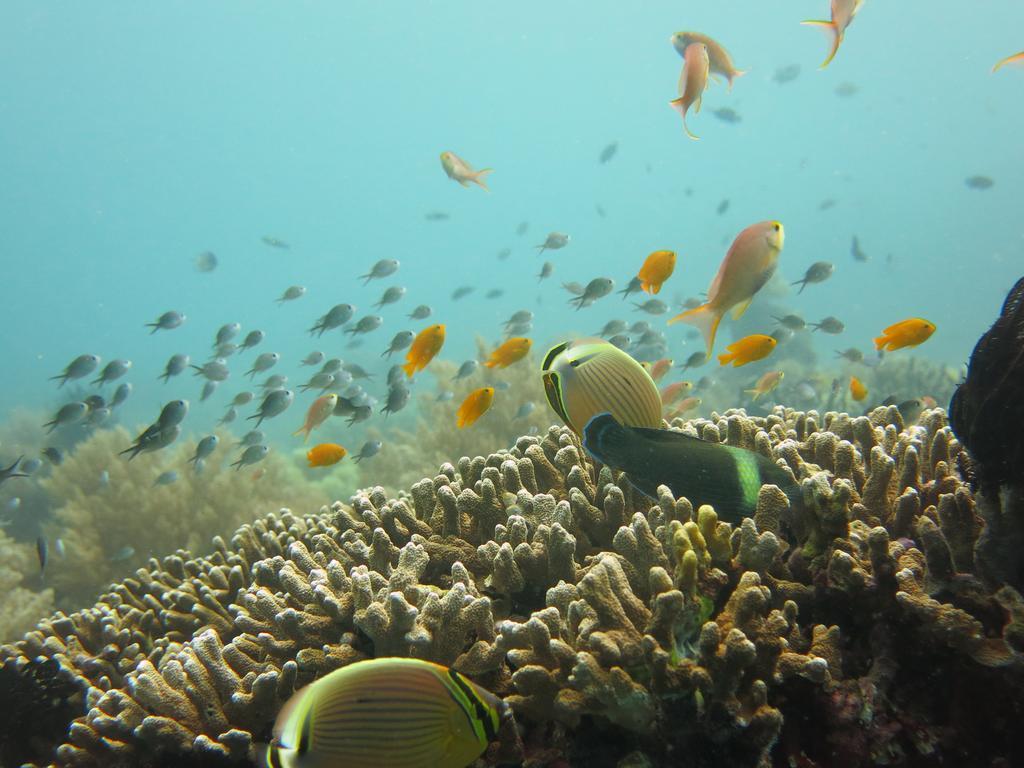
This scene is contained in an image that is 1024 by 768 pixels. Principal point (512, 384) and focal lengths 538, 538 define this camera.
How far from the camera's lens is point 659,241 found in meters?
154

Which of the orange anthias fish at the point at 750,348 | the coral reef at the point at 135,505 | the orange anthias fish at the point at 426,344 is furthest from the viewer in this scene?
the coral reef at the point at 135,505

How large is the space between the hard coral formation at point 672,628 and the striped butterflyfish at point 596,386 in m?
0.40

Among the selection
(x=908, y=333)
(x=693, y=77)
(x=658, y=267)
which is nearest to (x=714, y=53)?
(x=693, y=77)

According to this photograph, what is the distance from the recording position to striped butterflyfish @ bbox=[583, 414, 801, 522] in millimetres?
2168

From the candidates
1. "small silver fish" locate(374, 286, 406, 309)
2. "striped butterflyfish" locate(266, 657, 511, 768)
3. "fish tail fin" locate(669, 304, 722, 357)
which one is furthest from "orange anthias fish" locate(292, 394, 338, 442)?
"striped butterflyfish" locate(266, 657, 511, 768)

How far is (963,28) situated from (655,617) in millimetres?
203260

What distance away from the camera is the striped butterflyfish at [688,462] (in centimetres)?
217

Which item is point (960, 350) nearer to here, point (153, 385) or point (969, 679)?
point (969, 679)

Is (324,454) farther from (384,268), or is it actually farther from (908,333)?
(908,333)

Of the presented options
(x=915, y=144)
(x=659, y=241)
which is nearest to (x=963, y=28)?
(x=915, y=144)

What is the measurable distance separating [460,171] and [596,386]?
24.4 feet

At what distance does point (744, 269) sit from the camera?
3.53m

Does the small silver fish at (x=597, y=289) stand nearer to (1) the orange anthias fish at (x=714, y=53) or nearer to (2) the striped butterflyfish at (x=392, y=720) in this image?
(1) the orange anthias fish at (x=714, y=53)

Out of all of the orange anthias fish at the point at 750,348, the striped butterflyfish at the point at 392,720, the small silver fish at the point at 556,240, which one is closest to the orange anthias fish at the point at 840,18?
the orange anthias fish at the point at 750,348
